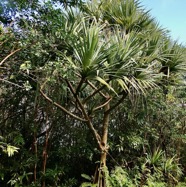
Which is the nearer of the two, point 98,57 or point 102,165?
point 98,57

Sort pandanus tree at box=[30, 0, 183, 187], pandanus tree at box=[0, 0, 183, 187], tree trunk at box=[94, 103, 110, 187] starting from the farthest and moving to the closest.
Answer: tree trunk at box=[94, 103, 110, 187] → pandanus tree at box=[30, 0, 183, 187] → pandanus tree at box=[0, 0, 183, 187]

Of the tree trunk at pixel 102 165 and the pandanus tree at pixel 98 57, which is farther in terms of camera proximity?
the tree trunk at pixel 102 165

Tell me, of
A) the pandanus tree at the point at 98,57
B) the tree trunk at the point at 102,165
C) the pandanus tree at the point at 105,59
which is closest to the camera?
the pandanus tree at the point at 98,57

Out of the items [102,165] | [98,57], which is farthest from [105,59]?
[102,165]

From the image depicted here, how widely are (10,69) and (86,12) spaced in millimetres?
1906

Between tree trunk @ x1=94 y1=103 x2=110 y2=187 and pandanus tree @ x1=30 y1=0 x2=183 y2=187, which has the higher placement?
pandanus tree @ x1=30 y1=0 x2=183 y2=187

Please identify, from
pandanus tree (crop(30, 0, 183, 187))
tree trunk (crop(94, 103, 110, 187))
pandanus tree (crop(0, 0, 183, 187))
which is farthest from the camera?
tree trunk (crop(94, 103, 110, 187))

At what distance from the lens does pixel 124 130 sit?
4.86 metres

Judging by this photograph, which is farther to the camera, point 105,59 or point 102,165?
point 102,165

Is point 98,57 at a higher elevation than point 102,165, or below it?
higher

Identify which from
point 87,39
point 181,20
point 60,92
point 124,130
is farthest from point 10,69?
point 181,20

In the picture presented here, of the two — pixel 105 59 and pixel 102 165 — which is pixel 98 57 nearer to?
pixel 105 59

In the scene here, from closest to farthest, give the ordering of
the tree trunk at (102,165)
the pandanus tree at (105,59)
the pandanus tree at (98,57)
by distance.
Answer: the pandanus tree at (98,57) → the pandanus tree at (105,59) → the tree trunk at (102,165)

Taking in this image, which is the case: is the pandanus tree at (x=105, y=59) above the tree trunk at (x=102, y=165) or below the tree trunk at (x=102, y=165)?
above
